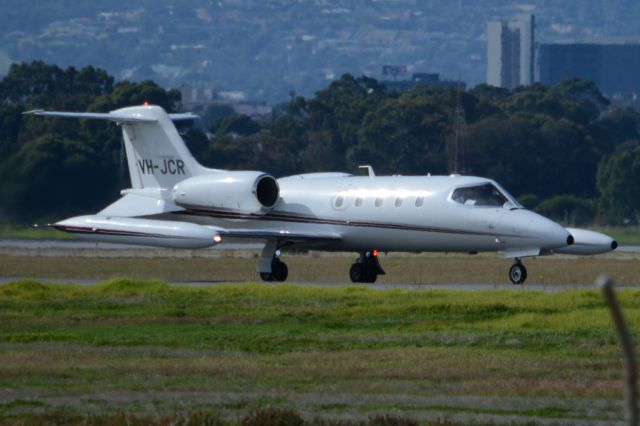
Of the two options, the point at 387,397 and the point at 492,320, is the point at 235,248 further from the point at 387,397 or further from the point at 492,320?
the point at 387,397

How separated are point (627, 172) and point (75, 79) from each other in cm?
3803

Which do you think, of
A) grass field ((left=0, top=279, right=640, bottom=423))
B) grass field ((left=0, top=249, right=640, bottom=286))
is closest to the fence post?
grass field ((left=0, top=279, right=640, bottom=423))

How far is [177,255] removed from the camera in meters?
49.2

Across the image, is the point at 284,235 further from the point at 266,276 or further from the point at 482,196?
the point at 482,196

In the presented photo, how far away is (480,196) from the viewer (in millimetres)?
31828

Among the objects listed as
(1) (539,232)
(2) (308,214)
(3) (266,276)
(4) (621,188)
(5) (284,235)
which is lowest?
(4) (621,188)

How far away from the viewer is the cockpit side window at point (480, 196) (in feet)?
104

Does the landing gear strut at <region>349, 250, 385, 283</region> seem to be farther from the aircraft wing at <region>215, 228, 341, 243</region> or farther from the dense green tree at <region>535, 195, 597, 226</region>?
the dense green tree at <region>535, 195, 597, 226</region>

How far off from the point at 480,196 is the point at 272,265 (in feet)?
15.5

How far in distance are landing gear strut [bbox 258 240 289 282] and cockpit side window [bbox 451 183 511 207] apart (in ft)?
13.3

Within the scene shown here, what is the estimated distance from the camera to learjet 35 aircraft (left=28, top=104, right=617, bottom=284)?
3127cm

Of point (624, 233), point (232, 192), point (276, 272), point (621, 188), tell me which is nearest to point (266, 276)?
point (276, 272)

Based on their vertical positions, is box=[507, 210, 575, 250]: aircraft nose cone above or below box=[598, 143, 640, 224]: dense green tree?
above

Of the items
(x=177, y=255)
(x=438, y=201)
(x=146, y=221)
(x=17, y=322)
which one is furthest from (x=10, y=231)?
(x=17, y=322)
